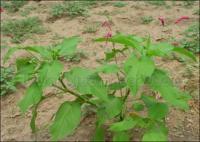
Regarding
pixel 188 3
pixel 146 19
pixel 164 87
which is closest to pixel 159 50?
pixel 164 87

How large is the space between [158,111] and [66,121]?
50 centimetres

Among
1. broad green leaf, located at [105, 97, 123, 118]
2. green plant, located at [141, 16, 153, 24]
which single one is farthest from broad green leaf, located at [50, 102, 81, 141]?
green plant, located at [141, 16, 153, 24]

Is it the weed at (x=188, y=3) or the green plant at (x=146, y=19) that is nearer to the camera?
the green plant at (x=146, y=19)

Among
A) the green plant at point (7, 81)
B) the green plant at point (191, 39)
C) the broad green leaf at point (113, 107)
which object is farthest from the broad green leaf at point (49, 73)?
the green plant at point (191, 39)

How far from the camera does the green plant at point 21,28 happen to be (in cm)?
475

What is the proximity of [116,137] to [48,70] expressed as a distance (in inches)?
19.7

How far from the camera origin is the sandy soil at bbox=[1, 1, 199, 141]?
8.73 feet

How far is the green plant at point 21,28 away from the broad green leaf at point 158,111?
2886 mm

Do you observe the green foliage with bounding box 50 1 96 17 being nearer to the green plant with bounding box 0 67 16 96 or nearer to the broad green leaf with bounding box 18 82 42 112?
the green plant with bounding box 0 67 16 96

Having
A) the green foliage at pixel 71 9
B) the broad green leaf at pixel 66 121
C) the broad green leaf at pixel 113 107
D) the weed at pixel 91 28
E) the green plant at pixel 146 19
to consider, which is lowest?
the broad green leaf at pixel 66 121

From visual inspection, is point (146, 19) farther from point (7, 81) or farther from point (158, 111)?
point (158, 111)

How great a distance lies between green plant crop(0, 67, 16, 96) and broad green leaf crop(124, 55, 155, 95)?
1678 millimetres

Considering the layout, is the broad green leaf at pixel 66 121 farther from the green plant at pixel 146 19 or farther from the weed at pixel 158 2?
the weed at pixel 158 2

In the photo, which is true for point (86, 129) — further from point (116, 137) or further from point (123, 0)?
point (123, 0)
